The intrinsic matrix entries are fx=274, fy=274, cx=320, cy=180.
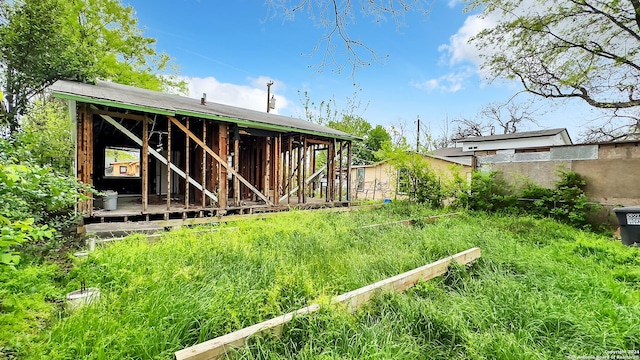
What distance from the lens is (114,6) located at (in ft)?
59.6

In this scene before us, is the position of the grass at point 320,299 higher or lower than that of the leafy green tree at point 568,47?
lower

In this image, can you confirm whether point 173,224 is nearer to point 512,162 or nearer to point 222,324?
point 222,324

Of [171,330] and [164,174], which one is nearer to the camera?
[171,330]

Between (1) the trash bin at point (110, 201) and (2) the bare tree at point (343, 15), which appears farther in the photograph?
(1) the trash bin at point (110, 201)

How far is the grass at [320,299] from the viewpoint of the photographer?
213cm

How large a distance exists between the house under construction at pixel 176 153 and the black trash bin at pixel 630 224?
7.15 meters

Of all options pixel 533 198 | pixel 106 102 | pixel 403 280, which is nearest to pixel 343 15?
pixel 403 280

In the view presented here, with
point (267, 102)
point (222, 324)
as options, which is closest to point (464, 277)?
point (222, 324)

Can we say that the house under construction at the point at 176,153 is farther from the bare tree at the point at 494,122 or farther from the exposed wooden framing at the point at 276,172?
the bare tree at the point at 494,122

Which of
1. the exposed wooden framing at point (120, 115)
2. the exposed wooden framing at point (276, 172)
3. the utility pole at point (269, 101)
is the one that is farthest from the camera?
the utility pole at point (269, 101)

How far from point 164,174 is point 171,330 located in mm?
10114

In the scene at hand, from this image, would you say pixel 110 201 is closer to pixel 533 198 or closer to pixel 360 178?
pixel 533 198

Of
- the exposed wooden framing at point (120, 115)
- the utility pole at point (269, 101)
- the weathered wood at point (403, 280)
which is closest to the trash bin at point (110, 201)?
the exposed wooden framing at point (120, 115)

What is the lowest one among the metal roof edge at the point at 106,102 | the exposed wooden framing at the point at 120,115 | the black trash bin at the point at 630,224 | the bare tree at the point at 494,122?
the black trash bin at the point at 630,224
